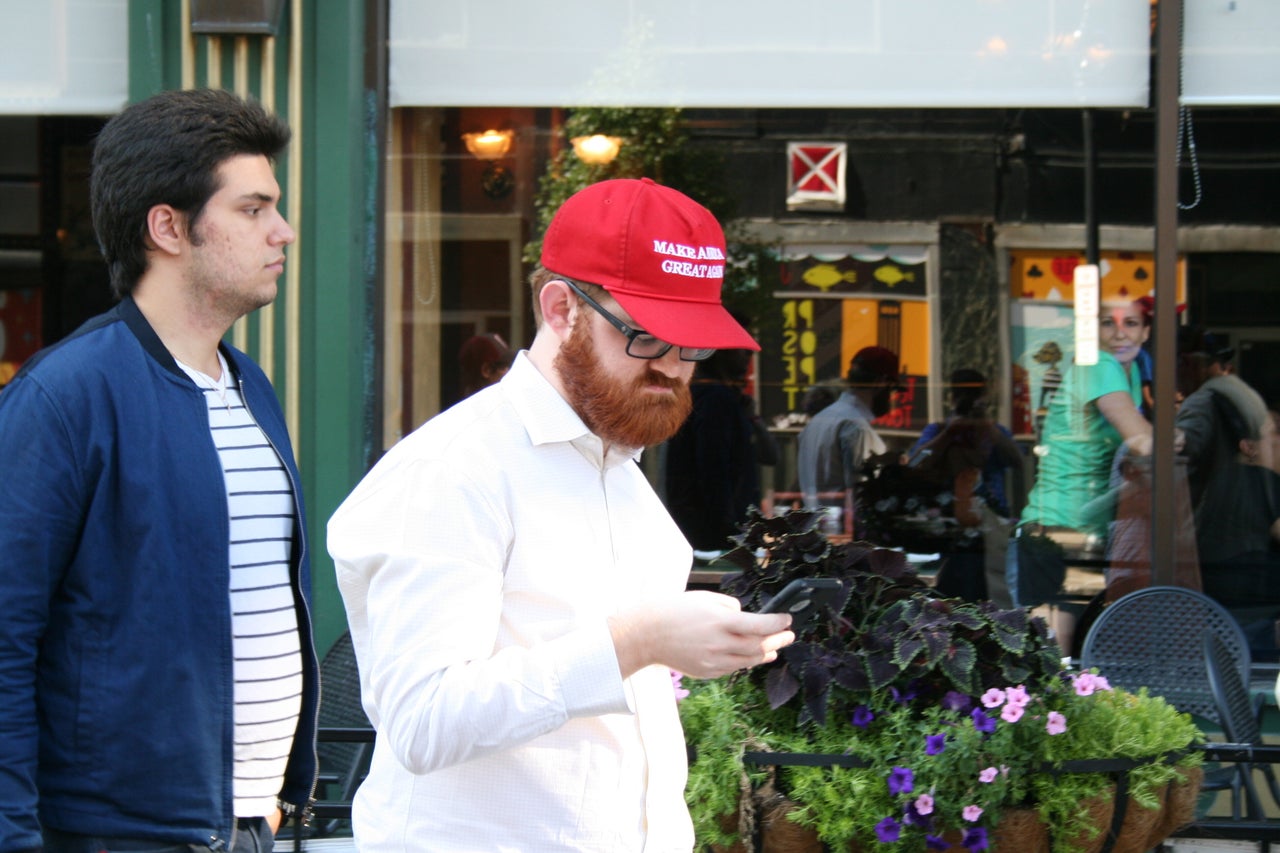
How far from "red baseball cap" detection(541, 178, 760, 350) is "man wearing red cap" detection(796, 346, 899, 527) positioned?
428 cm

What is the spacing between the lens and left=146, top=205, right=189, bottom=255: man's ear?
221cm

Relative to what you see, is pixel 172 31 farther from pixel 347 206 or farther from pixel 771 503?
pixel 771 503

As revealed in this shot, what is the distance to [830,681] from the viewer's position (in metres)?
2.79

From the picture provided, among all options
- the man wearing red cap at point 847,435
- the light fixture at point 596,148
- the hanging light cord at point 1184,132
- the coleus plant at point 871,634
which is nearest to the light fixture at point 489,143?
the light fixture at point 596,148

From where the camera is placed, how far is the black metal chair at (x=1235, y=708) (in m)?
3.74

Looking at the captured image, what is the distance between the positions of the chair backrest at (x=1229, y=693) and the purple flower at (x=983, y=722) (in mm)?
1333

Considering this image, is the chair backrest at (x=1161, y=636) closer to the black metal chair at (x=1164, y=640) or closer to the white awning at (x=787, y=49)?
the black metal chair at (x=1164, y=640)

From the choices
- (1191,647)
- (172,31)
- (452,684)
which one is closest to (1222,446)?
A: (1191,647)

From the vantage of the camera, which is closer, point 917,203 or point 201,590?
point 201,590

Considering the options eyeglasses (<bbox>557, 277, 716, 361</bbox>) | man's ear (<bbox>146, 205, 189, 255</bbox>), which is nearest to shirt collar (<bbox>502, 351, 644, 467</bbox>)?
eyeglasses (<bbox>557, 277, 716, 361</bbox>)

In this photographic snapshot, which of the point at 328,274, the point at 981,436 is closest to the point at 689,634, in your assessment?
the point at 328,274

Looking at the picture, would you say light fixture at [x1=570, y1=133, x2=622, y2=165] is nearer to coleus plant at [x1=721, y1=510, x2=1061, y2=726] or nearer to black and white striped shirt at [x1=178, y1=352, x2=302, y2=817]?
coleus plant at [x1=721, y1=510, x2=1061, y2=726]

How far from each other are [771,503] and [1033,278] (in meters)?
1.58

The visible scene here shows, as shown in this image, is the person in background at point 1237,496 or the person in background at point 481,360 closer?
the person in background at point 1237,496
